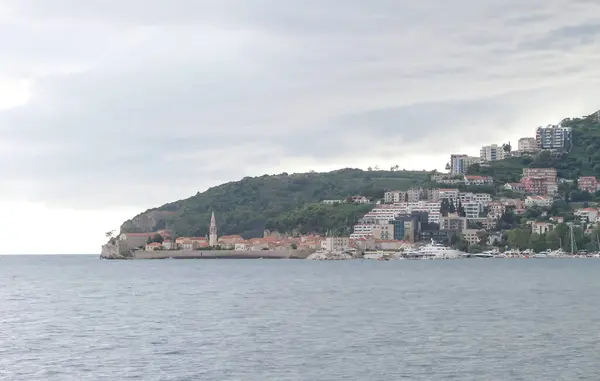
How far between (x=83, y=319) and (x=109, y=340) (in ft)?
36.0

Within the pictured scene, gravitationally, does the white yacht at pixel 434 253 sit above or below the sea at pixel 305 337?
above

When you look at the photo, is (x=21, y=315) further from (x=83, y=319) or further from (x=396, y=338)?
(x=396, y=338)

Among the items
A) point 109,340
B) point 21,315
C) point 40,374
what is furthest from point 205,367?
point 21,315

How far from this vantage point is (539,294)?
71625 millimetres

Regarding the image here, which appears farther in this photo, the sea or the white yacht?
the white yacht

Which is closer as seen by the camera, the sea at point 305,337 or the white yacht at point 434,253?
the sea at point 305,337

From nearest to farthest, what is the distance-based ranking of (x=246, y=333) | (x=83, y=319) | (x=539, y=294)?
1. (x=246, y=333)
2. (x=83, y=319)
3. (x=539, y=294)

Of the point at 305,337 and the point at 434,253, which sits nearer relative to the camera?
the point at 305,337

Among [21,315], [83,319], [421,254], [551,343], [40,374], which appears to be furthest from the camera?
[421,254]

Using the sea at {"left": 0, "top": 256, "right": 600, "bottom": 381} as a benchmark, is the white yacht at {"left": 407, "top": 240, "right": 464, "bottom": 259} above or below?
above

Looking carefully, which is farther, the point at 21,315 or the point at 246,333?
the point at 21,315

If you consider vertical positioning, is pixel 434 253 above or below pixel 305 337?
above

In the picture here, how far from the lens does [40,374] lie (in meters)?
33.2

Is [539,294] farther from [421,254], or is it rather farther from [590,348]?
[421,254]
